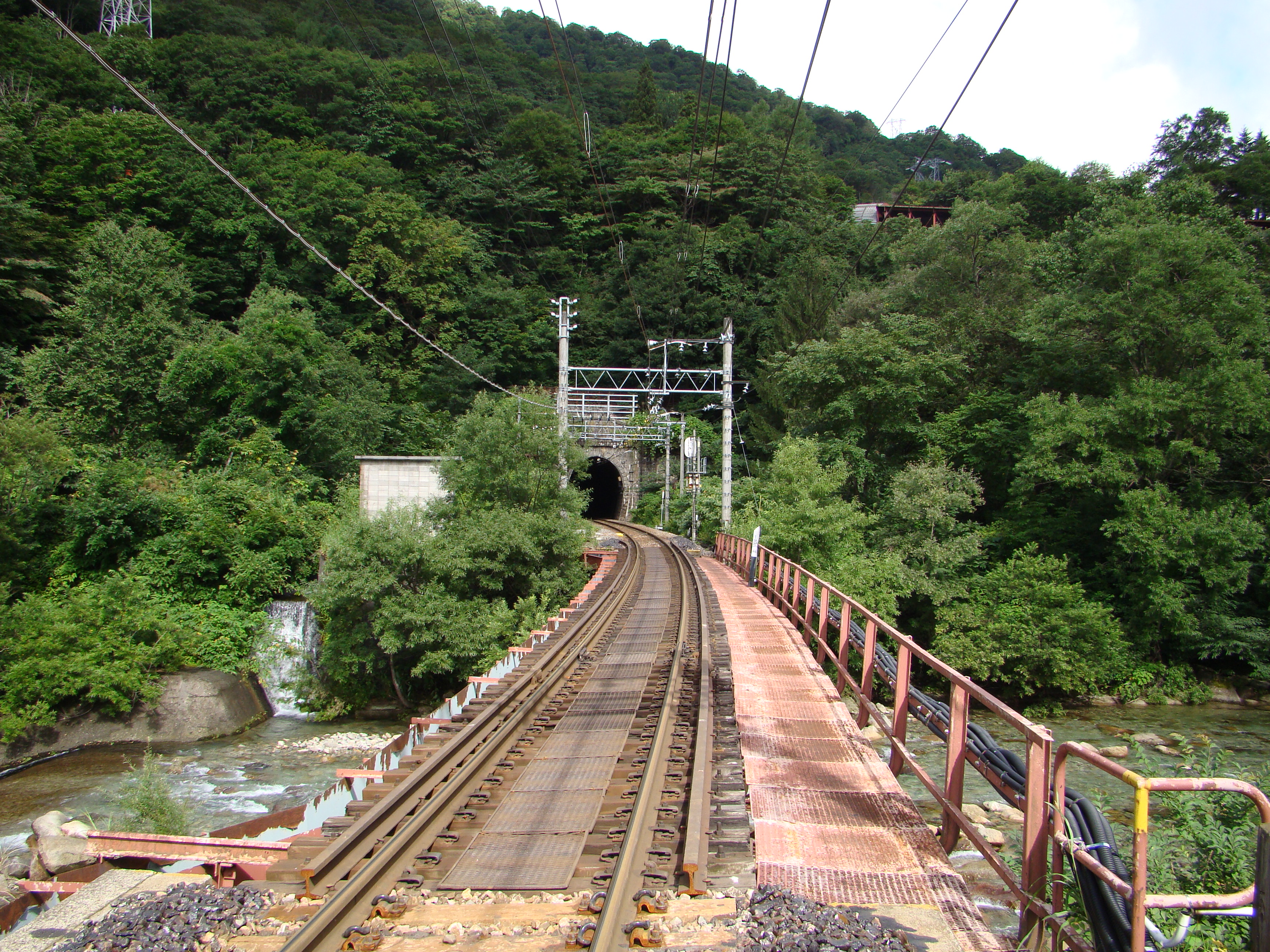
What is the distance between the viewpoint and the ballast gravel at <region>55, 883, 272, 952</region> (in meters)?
3.53

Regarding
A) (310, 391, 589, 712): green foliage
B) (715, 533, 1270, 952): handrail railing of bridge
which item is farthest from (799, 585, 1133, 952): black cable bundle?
(310, 391, 589, 712): green foliage

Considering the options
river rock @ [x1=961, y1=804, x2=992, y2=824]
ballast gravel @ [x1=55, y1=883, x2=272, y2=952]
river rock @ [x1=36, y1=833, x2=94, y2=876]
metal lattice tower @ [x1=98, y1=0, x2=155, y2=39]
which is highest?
metal lattice tower @ [x1=98, y1=0, x2=155, y2=39]

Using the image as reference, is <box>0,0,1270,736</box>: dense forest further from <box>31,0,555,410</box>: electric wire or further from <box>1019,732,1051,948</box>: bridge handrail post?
<box>1019,732,1051,948</box>: bridge handrail post

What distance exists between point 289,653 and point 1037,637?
832 inches

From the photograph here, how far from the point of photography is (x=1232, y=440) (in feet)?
69.9

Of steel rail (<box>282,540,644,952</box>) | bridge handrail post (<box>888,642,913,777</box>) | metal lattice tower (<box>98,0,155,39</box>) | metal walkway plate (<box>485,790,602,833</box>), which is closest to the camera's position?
steel rail (<box>282,540,644,952</box>)

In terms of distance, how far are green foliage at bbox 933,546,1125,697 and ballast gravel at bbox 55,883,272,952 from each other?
20094 mm

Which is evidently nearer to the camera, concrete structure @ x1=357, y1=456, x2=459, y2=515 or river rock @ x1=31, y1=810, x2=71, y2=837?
river rock @ x1=31, y1=810, x2=71, y2=837

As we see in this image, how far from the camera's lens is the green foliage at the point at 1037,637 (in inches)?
798

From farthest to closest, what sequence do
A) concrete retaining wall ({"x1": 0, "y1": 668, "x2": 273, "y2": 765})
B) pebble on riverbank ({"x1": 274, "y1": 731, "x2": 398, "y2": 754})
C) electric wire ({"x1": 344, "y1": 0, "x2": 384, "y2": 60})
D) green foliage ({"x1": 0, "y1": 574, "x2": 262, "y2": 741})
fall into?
electric wire ({"x1": 344, "y1": 0, "x2": 384, "y2": 60}) < pebble on riverbank ({"x1": 274, "y1": 731, "x2": 398, "y2": 754}) < green foliage ({"x1": 0, "y1": 574, "x2": 262, "y2": 741}) < concrete retaining wall ({"x1": 0, "y1": 668, "x2": 273, "y2": 765})

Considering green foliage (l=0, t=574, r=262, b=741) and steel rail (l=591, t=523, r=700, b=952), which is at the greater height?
steel rail (l=591, t=523, r=700, b=952)

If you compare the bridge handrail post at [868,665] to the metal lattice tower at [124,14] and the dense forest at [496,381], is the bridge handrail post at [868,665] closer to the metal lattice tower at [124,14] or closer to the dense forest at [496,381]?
the dense forest at [496,381]

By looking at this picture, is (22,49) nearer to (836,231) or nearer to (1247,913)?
(836,231)

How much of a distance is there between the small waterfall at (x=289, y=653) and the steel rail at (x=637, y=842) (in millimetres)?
16336
